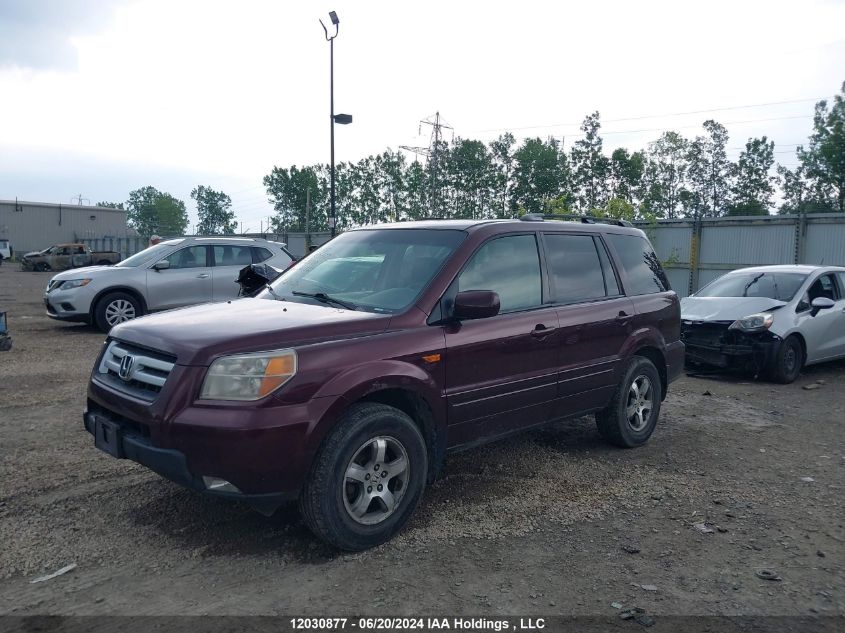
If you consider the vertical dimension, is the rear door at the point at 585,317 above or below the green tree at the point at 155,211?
below

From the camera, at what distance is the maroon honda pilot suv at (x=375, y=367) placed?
347 cm

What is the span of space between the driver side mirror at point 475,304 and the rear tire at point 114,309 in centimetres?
942

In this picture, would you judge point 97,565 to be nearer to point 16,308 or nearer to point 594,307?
point 594,307

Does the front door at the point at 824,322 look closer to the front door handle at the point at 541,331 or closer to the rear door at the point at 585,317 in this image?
the rear door at the point at 585,317

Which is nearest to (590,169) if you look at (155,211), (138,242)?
(138,242)

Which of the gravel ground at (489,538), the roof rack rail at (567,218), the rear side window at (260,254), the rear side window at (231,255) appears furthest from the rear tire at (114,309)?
the roof rack rail at (567,218)

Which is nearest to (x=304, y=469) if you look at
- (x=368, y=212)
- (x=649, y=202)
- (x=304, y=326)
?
(x=304, y=326)

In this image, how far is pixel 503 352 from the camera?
454 centimetres

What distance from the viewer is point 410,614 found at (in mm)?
3141

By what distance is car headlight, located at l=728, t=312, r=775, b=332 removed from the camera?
902 centimetres

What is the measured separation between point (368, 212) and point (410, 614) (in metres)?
81.4

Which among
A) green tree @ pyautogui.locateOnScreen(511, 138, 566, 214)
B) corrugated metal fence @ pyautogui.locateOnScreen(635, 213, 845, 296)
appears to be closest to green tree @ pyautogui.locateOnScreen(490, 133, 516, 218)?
green tree @ pyautogui.locateOnScreen(511, 138, 566, 214)

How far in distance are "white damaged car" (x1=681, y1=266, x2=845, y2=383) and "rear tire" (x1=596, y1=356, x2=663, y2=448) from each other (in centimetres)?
365

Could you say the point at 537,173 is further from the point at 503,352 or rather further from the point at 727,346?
the point at 503,352
